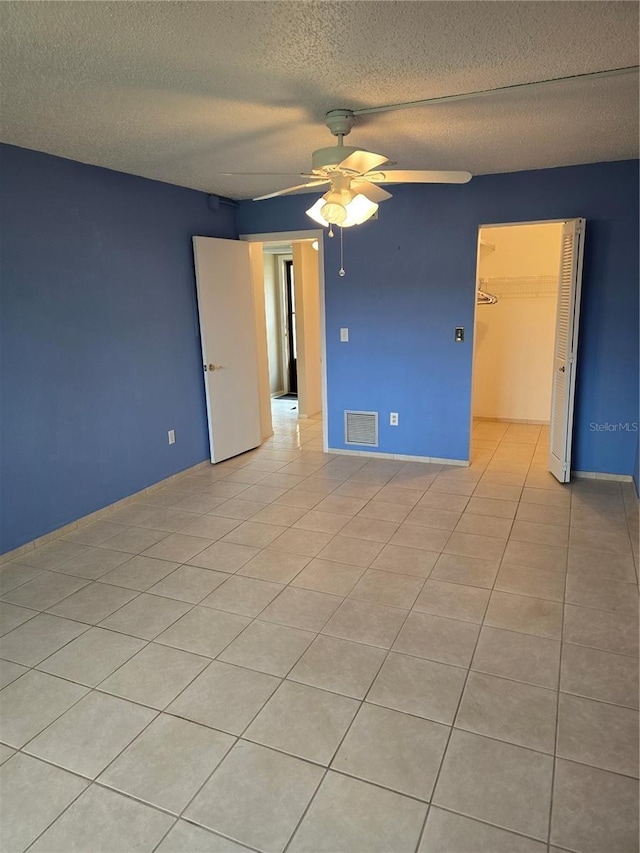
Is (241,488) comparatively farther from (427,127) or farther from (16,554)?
(427,127)

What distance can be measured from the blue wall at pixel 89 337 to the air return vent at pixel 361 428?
4.74 ft

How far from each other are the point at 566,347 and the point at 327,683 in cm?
306

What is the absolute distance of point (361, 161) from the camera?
2418 millimetres

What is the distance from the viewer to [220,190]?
451 centimetres

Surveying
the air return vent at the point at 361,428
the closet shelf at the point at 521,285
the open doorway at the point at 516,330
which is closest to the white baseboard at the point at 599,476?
the open doorway at the point at 516,330

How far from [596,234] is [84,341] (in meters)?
3.75

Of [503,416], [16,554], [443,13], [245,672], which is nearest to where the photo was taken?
[443,13]

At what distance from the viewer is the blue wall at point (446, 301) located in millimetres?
3916

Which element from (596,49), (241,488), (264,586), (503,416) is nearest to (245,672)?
(264,586)

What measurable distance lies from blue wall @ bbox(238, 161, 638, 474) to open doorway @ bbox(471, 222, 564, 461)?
3.89ft

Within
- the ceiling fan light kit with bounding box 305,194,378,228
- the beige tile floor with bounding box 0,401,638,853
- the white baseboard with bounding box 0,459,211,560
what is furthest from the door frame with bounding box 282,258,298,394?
the ceiling fan light kit with bounding box 305,194,378,228

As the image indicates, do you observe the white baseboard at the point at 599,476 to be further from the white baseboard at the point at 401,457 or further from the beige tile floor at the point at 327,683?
the white baseboard at the point at 401,457

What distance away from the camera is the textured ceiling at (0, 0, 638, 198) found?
1723 millimetres

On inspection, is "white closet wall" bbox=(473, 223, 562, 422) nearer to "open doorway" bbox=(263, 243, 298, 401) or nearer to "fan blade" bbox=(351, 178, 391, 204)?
"open doorway" bbox=(263, 243, 298, 401)
